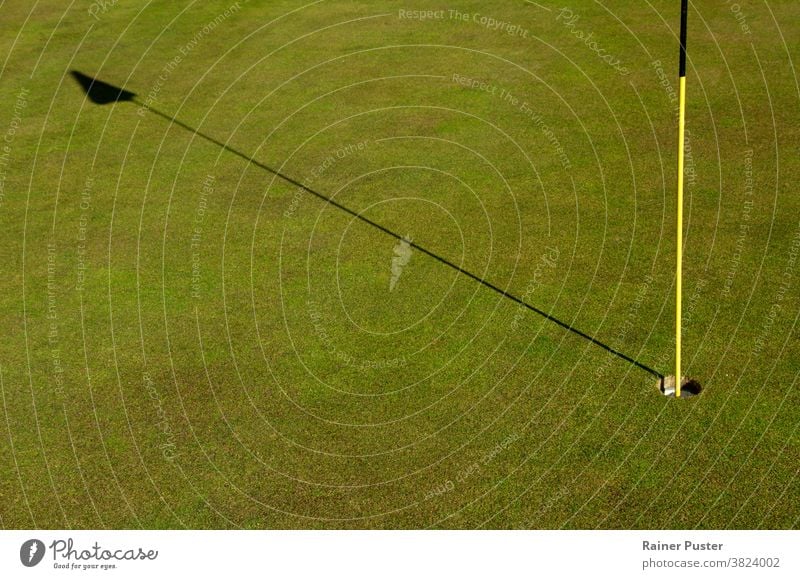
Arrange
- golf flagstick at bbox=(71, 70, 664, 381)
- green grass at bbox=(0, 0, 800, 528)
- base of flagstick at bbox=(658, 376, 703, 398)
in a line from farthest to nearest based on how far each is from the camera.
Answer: golf flagstick at bbox=(71, 70, 664, 381)
base of flagstick at bbox=(658, 376, 703, 398)
green grass at bbox=(0, 0, 800, 528)

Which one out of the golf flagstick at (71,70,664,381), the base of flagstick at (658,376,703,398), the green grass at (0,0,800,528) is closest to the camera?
the green grass at (0,0,800,528)

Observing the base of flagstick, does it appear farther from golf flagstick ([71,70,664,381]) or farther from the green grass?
the green grass

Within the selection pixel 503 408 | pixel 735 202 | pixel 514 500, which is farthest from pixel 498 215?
pixel 514 500

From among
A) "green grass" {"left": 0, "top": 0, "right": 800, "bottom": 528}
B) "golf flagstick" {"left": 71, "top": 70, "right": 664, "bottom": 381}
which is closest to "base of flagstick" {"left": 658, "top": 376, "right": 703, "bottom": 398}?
"golf flagstick" {"left": 71, "top": 70, "right": 664, "bottom": 381}

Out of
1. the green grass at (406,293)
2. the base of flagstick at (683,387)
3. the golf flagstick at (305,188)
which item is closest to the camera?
the green grass at (406,293)

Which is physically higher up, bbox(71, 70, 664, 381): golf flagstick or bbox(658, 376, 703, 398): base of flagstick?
bbox(71, 70, 664, 381): golf flagstick

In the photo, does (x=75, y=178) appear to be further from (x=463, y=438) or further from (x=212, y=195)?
(x=463, y=438)

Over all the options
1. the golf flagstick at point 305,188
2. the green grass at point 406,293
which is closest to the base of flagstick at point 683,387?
the golf flagstick at point 305,188

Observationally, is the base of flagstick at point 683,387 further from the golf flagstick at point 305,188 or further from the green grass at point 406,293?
the green grass at point 406,293
